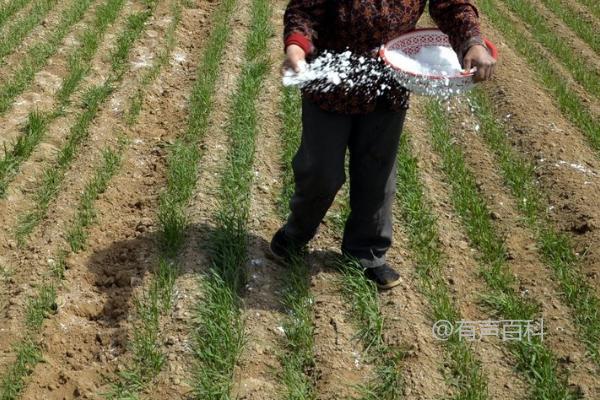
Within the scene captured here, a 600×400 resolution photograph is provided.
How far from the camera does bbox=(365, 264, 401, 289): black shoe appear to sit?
360cm

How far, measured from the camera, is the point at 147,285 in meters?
3.61

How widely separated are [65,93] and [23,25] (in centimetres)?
139

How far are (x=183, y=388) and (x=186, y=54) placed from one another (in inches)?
147

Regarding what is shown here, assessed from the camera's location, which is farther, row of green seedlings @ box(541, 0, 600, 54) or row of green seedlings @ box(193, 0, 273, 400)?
row of green seedlings @ box(541, 0, 600, 54)

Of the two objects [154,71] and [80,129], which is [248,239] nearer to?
[80,129]

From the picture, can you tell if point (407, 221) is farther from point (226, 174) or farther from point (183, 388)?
point (183, 388)

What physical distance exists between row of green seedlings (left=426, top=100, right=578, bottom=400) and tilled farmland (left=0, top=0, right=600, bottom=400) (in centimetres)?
1

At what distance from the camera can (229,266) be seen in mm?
3680

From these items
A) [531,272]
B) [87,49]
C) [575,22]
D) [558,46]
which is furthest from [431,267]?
[575,22]

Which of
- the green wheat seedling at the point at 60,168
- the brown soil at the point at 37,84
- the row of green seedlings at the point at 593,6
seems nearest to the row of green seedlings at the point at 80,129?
the green wheat seedling at the point at 60,168

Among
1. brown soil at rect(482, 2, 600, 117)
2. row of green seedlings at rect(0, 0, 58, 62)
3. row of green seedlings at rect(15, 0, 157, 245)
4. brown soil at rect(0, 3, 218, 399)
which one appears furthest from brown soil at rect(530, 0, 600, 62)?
row of green seedlings at rect(0, 0, 58, 62)

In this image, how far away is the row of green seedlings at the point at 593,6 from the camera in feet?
27.7

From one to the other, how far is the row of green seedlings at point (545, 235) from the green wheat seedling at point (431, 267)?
21.5 inches

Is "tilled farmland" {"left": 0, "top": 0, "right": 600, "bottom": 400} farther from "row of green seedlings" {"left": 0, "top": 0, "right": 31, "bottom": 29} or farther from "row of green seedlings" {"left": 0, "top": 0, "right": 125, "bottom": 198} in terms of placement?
"row of green seedlings" {"left": 0, "top": 0, "right": 31, "bottom": 29}
